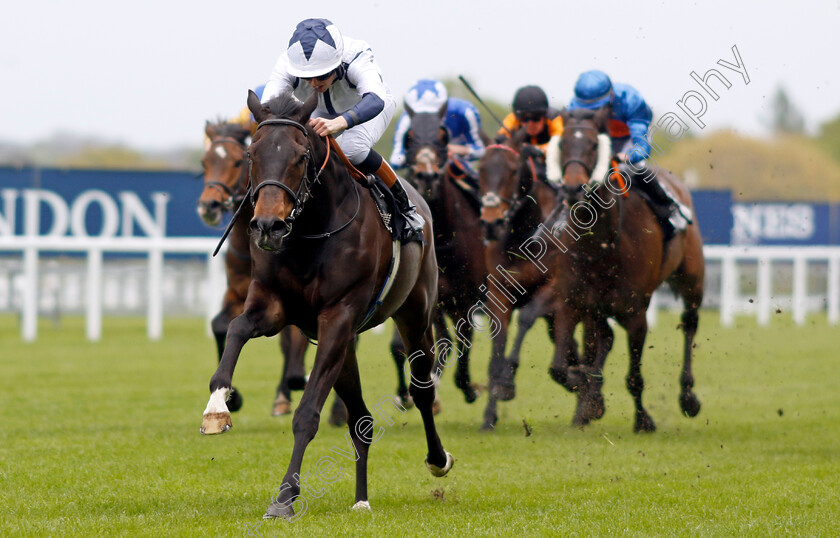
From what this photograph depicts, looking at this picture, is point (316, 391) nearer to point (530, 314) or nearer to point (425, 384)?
point (425, 384)

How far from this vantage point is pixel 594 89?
26.5 ft

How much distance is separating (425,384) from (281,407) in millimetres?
3092

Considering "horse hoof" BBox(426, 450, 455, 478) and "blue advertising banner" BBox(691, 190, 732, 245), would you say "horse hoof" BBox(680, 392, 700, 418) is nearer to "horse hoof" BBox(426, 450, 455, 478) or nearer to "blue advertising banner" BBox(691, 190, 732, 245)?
"horse hoof" BBox(426, 450, 455, 478)

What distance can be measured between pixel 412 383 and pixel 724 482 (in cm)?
165

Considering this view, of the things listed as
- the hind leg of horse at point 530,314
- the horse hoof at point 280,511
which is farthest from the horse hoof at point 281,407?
the horse hoof at point 280,511

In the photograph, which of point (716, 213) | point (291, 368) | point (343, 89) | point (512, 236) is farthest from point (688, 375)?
point (716, 213)

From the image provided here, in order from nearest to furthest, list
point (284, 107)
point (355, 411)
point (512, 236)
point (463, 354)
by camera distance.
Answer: point (284, 107) → point (355, 411) → point (463, 354) → point (512, 236)

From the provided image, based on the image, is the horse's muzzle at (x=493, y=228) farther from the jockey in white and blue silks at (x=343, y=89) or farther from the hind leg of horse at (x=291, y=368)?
the jockey in white and blue silks at (x=343, y=89)

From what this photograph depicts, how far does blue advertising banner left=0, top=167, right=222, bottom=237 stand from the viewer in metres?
17.6

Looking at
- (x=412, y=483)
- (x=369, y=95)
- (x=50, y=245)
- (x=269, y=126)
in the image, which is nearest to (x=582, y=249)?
(x=412, y=483)

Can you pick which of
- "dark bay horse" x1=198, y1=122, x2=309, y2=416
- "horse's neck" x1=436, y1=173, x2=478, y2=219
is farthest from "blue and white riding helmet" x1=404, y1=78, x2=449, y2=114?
"dark bay horse" x1=198, y1=122, x2=309, y2=416

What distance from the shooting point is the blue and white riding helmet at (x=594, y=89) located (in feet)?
26.5

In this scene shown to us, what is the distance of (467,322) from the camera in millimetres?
8117

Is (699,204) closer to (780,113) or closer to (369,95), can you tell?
(369,95)
